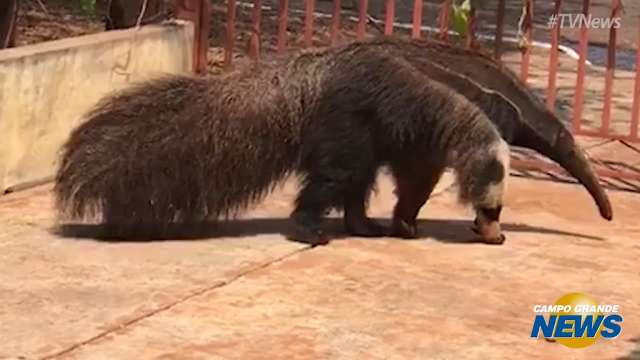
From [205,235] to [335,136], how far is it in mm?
843

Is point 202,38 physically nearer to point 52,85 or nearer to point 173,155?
point 52,85

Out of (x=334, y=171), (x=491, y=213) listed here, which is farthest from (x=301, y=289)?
(x=491, y=213)

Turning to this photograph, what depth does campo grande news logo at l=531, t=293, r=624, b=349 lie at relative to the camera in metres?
5.61

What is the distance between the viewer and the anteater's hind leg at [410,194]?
A: 737 cm

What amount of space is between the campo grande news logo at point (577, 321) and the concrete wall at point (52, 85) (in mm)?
3298

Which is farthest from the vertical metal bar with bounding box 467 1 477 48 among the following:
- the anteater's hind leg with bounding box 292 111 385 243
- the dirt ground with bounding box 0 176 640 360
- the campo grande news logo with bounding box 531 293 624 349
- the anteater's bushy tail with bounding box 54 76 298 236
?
the campo grande news logo with bounding box 531 293 624 349

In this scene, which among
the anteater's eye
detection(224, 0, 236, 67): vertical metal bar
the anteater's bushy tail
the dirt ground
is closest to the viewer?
the dirt ground

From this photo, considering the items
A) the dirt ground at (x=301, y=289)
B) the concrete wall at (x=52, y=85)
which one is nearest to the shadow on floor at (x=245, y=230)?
the dirt ground at (x=301, y=289)

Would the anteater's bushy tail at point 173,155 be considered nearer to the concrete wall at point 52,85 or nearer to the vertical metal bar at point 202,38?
the concrete wall at point 52,85

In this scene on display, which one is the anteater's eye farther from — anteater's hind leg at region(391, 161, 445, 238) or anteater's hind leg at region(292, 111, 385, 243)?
anteater's hind leg at region(292, 111, 385, 243)

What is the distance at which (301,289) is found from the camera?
6.20m

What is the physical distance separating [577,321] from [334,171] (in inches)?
64.4

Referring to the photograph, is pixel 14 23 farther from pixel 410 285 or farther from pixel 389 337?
pixel 389 337

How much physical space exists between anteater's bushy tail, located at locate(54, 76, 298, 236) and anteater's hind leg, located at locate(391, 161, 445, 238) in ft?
2.22
